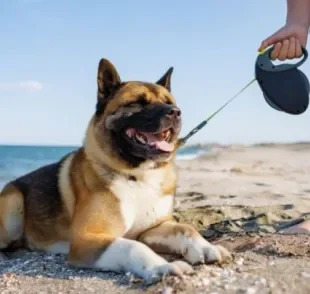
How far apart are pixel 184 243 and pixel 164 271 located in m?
0.67

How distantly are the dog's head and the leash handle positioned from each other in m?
0.74

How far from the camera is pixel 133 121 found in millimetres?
4496

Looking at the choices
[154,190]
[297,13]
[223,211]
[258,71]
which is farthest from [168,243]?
[223,211]

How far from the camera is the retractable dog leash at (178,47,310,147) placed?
4582 mm

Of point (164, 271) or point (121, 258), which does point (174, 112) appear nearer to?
point (121, 258)

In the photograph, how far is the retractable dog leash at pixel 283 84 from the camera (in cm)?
458

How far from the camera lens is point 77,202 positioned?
438cm

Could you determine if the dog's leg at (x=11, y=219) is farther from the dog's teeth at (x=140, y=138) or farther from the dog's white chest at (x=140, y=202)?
Answer: the dog's teeth at (x=140, y=138)

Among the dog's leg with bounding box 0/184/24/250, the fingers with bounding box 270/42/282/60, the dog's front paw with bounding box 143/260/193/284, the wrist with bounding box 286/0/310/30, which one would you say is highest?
the wrist with bounding box 286/0/310/30

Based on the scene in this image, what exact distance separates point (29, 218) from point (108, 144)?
1.03 m

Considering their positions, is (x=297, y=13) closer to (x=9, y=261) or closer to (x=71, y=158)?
(x=71, y=158)

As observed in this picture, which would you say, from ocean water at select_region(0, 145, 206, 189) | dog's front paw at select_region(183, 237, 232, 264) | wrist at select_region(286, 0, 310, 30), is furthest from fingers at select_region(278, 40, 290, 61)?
ocean water at select_region(0, 145, 206, 189)

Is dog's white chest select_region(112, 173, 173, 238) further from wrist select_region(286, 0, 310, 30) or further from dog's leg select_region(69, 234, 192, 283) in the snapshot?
wrist select_region(286, 0, 310, 30)

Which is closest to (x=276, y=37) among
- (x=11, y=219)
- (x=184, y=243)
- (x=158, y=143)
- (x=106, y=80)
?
(x=158, y=143)
